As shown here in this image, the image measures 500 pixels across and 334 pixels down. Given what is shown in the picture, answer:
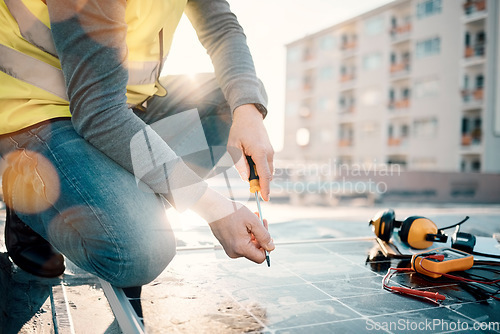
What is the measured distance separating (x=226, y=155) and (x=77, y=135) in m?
0.59

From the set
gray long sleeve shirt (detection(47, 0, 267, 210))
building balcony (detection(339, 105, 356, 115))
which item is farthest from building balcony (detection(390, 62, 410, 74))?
gray long sleeve shirt (detection(47, 0, 267, 210))

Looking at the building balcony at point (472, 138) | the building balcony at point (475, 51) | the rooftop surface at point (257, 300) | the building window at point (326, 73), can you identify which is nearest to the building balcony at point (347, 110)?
the building window at point (326, 73)

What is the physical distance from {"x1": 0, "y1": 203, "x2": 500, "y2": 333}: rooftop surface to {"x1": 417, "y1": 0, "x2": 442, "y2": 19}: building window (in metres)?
19.8

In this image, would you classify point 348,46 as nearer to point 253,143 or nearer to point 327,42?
point 327,42

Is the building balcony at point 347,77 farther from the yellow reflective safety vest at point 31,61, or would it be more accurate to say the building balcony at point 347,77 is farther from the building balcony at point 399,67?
the yellow reflective safety vest at point 31,61

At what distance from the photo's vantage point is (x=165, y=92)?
4.72 ft

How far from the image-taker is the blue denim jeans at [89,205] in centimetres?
98

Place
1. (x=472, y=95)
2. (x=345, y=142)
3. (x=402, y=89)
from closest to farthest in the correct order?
(x=472, y=95)
(x=402, y=89)
(x=345, y=142)

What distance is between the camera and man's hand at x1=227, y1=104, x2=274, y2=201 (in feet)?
3.57

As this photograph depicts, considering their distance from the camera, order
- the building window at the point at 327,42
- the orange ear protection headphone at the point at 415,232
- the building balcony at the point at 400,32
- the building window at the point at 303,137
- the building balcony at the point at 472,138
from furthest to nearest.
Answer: the building window at the point at 303,137, the building window at the point at 327,42, the building balcony at the point at 400,32, the building balcony at the point at 472,138, the orange ear protection headphone at the point at 415,232

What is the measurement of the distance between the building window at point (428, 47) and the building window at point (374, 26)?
2478 millimetres

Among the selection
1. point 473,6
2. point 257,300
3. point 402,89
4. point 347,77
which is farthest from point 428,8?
point 257,300

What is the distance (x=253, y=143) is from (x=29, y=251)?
826mm

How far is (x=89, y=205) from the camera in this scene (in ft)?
3.18
